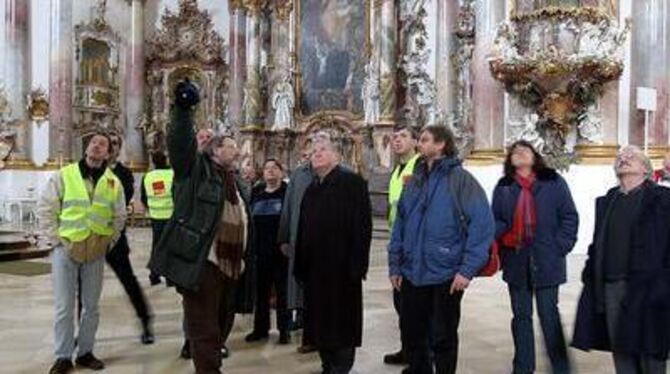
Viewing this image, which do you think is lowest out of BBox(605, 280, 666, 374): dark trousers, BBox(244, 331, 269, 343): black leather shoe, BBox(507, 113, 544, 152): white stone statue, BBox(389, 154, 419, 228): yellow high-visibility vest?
BBox(244, 331, 269, 343): black leather shoe

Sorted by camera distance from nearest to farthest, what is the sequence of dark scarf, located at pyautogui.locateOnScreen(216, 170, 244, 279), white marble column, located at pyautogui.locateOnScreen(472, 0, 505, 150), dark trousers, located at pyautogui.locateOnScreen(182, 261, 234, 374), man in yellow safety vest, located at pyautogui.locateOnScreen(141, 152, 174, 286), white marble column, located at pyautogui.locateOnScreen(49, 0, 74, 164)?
dark trousers, located at pyautogui.locateOnScreen(182, 261, 234, 374)
dark scarf, located at pyautogui.locateOnScreen(216, 170, 244, 279)
man in yellow safety vest, located at pyautogui.locateOnScreen(141, 152, 174, 286)
white marble column, located at pyautogui.locateOnScreen(472, 0, 505, 150)
white marble column, located at pyautogui.locateOnScreen(49, 0, 74, 164)

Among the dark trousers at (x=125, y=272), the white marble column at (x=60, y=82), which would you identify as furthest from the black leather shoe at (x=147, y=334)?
the white marble column at (x=60, y=82)

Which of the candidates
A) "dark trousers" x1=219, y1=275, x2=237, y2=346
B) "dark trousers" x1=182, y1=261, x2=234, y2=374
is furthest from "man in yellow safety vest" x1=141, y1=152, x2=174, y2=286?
"dark trousers" x1=182, y1=261, x2=234, y2=374

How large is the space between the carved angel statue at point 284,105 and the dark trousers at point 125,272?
17417 mm

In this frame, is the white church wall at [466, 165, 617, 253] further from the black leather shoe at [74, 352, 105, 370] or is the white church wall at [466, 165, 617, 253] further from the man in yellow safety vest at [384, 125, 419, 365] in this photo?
the black leather shoe at [74, 352, 105, 370]

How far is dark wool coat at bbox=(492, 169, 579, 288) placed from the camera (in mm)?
5535

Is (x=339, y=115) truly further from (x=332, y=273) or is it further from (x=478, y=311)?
(x=332, y=273)

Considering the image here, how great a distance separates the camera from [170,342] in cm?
714

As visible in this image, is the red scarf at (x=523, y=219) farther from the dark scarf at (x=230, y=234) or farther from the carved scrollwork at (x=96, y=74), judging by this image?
the carved scrollwork at (x=96, y=74)

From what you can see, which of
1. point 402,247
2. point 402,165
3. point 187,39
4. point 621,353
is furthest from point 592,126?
point 187,39

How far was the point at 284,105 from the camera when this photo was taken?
24.3 meters

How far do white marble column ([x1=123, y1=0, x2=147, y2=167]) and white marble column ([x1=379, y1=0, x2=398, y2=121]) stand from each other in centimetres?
841

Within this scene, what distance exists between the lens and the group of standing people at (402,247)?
4.57 meters

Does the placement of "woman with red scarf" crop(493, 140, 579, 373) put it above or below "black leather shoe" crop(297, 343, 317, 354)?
above
